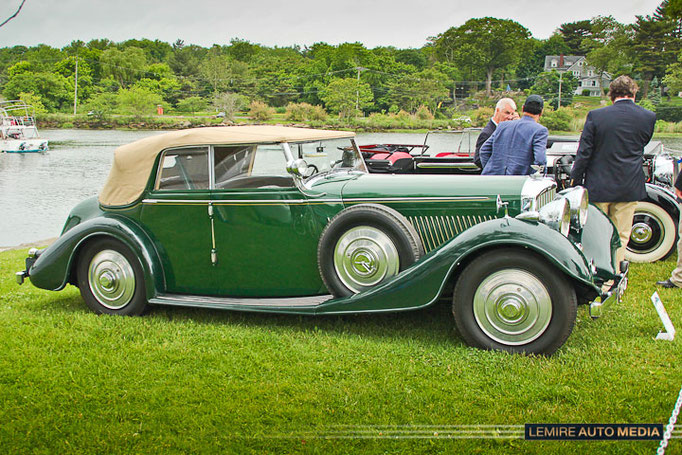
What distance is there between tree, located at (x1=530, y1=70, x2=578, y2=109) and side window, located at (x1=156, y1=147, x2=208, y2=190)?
195ft

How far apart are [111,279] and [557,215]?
409 centimetres

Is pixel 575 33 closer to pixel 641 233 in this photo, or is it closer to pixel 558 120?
pixel 558 120

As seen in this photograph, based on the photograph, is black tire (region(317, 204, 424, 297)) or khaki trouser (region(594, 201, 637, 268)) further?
khaki trouser (region(594, 201, 637, 268))

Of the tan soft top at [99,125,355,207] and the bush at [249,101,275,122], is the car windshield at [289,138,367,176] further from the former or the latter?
the bush at [249,101,275,122]

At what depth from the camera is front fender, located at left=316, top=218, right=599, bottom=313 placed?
383 centimetres

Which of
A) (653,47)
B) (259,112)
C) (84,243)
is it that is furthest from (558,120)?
(84,243)

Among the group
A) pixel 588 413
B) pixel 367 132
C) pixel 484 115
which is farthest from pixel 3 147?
Result: pixel 588 413

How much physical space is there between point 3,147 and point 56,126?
2612 cm

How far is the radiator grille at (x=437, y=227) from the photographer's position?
A: 15.5 feet

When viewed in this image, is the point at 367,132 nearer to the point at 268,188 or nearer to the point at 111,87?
the point at 111,87

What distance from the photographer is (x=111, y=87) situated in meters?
73.5

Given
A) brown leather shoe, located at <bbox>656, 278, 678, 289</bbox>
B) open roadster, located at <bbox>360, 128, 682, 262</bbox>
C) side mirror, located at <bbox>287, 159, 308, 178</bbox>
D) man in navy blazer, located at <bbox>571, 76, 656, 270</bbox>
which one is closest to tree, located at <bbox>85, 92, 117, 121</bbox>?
open roadster, located at <bbox>360, 128, 682, 262</bbox>

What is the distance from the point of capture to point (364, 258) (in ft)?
15.0

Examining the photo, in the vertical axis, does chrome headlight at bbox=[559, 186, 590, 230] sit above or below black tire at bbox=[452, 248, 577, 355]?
above
